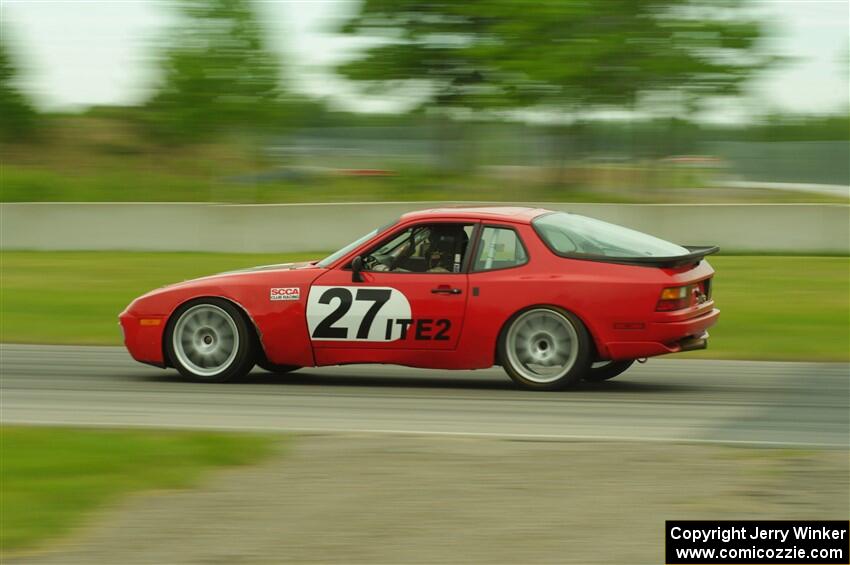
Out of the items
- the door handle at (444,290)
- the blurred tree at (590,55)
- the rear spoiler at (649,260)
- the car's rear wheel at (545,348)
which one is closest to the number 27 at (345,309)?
the door handle at (444,290)

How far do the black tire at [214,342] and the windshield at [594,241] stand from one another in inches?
92.7

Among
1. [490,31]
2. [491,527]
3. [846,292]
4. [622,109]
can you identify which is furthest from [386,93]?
[491,527]

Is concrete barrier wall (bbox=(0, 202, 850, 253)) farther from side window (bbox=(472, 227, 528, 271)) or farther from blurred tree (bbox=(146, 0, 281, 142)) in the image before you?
side window (bbox=(472, 227, 528, 271))

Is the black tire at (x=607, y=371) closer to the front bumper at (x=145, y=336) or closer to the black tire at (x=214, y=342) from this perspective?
the black tire at (x=214, y=342)

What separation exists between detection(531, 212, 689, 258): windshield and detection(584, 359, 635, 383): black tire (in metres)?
1.01

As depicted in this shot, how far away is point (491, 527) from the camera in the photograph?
5352 mm

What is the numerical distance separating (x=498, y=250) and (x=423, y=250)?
1.87 ft

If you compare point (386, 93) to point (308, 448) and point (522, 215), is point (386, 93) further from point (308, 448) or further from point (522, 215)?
point (308, 448)

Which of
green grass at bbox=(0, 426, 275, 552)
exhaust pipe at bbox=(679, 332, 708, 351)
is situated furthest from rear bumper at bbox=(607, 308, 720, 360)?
green grass at bbox=(0, 426, 275, 552)

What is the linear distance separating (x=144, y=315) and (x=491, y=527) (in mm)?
5247

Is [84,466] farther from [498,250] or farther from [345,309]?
[498,250]

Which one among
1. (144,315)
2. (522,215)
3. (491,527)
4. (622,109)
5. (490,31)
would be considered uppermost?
(490,31)

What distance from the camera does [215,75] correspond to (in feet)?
102

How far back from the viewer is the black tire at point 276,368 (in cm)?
1011
